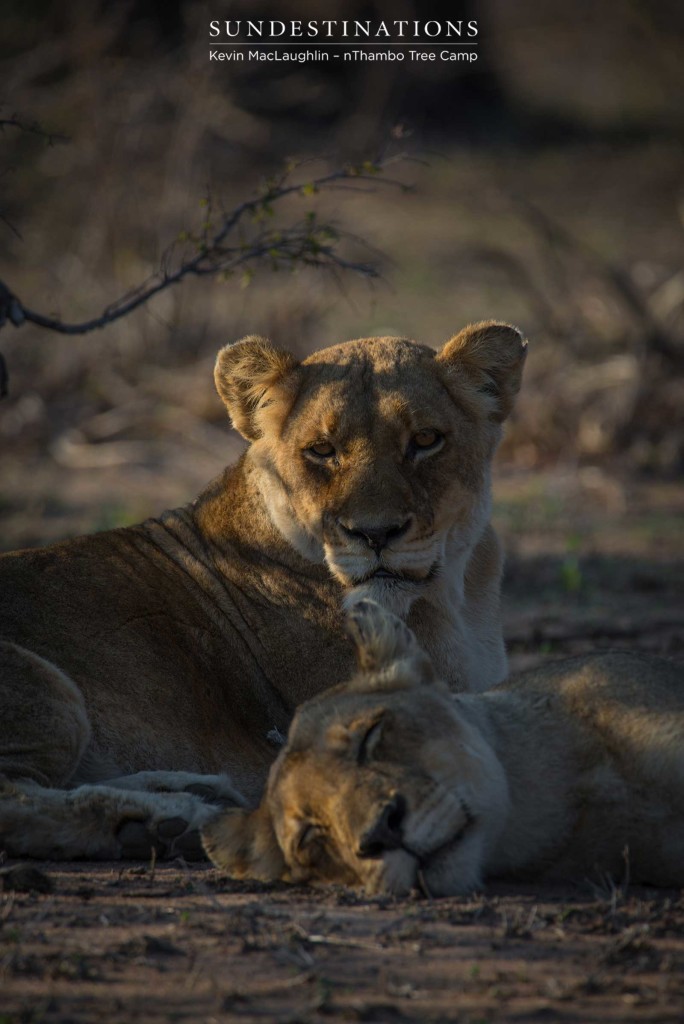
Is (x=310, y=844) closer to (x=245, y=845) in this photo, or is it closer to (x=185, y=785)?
(x=245, y=845)

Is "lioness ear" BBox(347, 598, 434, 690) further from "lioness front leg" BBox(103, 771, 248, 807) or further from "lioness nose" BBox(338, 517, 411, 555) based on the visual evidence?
"lioness front leg" BBox(103, 771, 248, 807)

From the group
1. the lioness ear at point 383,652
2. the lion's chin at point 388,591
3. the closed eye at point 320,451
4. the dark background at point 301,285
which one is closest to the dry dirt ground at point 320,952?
the lioness ear at point 383,652

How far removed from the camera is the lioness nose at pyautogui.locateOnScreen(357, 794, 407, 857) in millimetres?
3293

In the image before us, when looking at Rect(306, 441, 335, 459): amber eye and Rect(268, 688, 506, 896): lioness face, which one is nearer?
Rect(268, 688, 506, 896): lioness face

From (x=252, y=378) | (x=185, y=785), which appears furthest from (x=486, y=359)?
(x=185, y=785)

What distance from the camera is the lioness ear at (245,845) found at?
3.71m

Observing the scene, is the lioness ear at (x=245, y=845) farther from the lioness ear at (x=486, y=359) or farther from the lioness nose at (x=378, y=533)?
the lioness ear at (x=486, y=359)

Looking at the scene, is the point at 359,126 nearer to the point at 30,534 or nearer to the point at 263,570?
the point at 30,534

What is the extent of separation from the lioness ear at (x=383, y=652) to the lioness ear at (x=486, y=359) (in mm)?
1316

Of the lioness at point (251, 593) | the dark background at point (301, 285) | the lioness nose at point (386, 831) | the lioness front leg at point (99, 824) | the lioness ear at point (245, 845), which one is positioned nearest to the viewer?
the lioness nose at point (386, 831)

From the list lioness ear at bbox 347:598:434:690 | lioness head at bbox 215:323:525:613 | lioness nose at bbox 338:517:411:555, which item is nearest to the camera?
lioness ear at bbox 347:598:434:690

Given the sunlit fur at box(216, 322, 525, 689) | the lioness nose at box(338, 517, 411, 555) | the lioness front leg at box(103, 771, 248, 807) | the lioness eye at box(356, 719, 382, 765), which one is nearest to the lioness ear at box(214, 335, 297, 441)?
the sunlit fur at box(216, 322, 525, 689)

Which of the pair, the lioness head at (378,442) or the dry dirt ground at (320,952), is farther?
the lioness head at (378,442)

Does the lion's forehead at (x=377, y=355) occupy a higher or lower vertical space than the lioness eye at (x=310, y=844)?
higher
